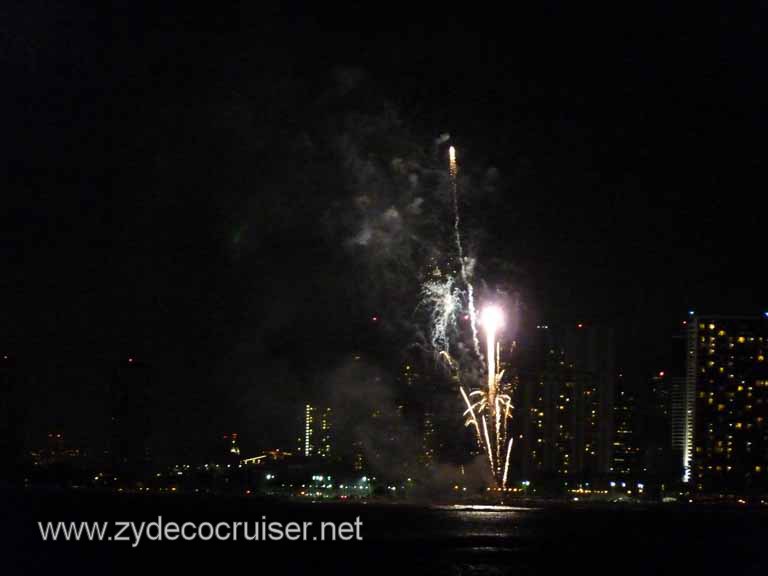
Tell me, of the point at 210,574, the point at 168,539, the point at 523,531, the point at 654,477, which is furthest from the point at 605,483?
the point at 210,574

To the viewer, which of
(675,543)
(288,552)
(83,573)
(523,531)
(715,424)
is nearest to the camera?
(83,573)

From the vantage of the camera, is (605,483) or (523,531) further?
(605,483)

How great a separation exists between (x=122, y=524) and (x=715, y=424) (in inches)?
4161

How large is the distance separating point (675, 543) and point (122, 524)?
46.1m

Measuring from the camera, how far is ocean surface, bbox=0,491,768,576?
7794 cm

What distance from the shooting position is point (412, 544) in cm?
9688

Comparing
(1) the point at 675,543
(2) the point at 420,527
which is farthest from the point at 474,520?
(1) the point at 675,543

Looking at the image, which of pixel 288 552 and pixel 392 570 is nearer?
pixel 392 570

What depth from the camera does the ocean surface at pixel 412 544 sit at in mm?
77938

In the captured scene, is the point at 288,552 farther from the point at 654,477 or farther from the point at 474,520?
the point at 654,477

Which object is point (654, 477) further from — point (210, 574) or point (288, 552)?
point (210, 574)

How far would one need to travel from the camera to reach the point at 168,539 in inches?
3760

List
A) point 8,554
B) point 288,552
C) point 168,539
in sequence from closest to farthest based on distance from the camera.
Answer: point 8,554 → point 288,552 → point 168,539

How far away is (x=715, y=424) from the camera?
178 m
